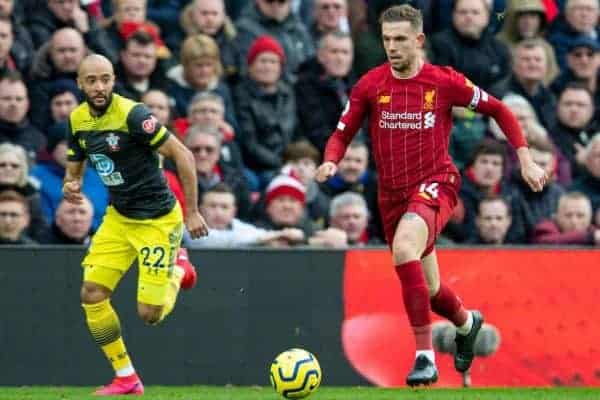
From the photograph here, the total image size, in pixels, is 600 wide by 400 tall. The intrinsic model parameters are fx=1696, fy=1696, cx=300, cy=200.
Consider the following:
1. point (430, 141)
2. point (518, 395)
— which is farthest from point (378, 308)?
point (430, 141)

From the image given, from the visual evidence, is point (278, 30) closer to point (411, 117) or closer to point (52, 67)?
point (52, 67)

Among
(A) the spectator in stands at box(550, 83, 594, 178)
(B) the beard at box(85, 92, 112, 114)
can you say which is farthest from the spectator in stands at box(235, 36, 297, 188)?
(B) the beard at box(85, 92, 112, 114)

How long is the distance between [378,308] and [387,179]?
243 cm

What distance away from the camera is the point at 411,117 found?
11461 mm

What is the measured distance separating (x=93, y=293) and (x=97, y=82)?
59.5 inches

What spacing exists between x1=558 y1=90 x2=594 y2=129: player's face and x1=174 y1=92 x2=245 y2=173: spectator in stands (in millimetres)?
3475

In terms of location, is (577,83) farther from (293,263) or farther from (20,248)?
(20,248)

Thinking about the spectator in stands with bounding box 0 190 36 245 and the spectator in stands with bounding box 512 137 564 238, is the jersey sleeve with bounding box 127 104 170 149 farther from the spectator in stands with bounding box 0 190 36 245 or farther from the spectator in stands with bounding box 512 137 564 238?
the spectator in stands with bounding box 512 137 564 238

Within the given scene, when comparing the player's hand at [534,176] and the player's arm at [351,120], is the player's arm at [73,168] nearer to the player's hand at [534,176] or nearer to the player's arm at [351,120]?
the player's arm at [351,120]

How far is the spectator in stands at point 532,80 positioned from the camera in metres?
17.0

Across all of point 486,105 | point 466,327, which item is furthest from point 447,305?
point 486,105

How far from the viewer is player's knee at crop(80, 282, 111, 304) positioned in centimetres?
1173

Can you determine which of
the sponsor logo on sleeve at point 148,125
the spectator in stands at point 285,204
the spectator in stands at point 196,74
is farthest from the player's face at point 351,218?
the sponsor logo on sleeve at point 148,125

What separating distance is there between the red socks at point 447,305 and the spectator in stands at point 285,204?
290 centimetres
